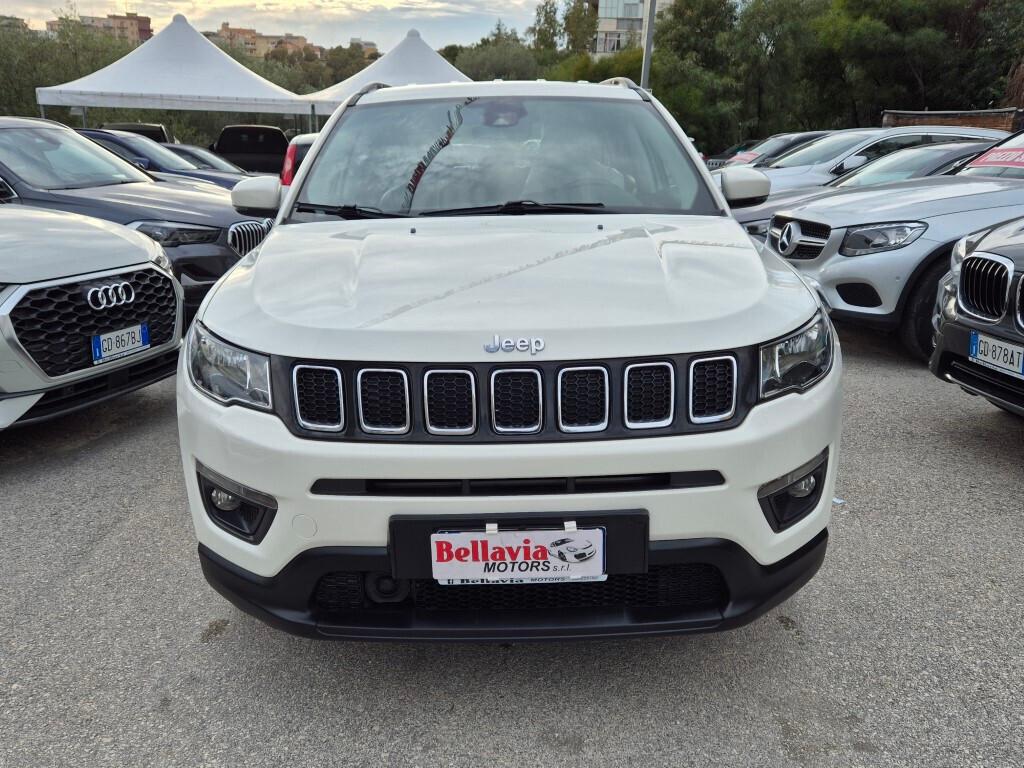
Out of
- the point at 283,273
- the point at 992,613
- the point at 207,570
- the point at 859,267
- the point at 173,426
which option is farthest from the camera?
the point at 859,267

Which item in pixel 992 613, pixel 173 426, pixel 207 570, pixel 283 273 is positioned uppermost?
pixel 283 273

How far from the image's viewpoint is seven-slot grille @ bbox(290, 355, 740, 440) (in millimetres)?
1842

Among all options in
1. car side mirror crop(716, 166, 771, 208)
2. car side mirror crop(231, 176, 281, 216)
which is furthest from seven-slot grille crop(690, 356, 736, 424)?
car side mirror crop(231, 176, 281, 216)

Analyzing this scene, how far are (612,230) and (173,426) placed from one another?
2925 mm

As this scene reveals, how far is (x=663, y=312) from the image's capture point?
1934 millimetres

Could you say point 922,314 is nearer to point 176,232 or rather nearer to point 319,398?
point 319,398

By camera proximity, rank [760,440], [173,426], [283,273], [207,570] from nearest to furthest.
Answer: [760,440] → [207,570] → [283,273] → [173,426]

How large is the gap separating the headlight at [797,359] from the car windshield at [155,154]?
384 inches

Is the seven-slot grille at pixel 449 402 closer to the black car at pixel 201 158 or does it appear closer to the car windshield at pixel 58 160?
the car windshield at pixel 58 160

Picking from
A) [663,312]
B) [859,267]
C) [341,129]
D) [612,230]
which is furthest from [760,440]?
[859,267]

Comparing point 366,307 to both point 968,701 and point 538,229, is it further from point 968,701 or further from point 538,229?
point 968,701

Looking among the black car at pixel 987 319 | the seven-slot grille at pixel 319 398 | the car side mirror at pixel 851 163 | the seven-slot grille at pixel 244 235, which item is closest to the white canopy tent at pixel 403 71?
the car side mirror at pixel 851 163

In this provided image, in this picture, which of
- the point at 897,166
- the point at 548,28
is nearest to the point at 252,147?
the point at 897,166

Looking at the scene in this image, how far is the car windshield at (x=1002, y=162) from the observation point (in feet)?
18.4
